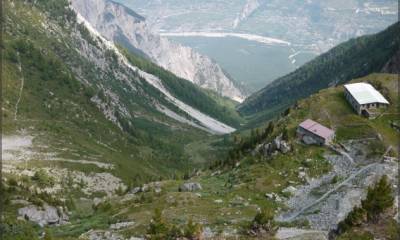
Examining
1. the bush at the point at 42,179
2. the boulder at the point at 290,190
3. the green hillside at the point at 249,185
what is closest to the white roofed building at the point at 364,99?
the green hillside at the point at 249,185

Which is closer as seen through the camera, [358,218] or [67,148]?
[358,218]

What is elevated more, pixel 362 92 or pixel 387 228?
pixel 362 92

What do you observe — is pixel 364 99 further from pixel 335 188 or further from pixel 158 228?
pixel 158 228

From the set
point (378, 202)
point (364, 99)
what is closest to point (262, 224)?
point (378, 202)

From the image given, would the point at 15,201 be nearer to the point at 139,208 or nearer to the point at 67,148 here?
the point at 139,208

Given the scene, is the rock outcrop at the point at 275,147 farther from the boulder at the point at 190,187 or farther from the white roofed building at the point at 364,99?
the white roofed building at the point at 364,99

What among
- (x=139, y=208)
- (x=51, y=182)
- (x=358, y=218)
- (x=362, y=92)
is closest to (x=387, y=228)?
(x=358, y=218)
